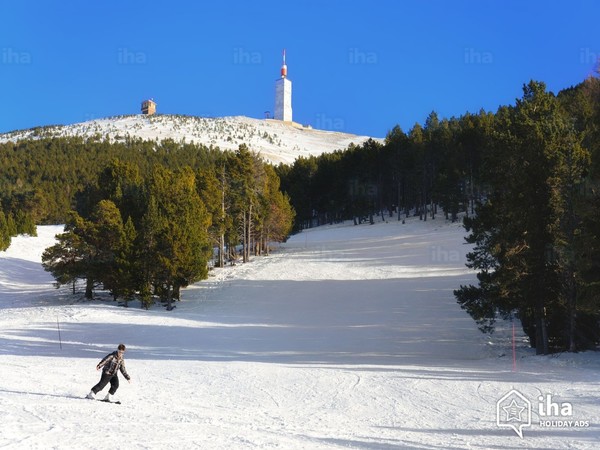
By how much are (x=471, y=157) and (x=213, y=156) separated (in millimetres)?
104810

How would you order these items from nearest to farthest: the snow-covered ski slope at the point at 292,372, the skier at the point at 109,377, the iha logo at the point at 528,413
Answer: the snow-covered ski slope at the point at 292,372, the iha logo at the point at 528,413, the skier at the point at 109,377

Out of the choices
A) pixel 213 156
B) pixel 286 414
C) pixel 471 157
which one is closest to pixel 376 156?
pixel 471 157

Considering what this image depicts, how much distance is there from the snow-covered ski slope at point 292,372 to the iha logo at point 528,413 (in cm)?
6

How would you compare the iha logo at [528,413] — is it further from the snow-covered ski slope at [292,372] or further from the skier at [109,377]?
the skier at [109,377]

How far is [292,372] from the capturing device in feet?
51.3

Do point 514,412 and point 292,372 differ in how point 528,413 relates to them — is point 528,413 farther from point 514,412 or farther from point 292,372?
point 292,372

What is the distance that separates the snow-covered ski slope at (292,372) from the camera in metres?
8.68

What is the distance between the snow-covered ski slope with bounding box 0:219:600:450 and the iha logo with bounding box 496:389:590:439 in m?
0.06

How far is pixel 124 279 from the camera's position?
30.5m

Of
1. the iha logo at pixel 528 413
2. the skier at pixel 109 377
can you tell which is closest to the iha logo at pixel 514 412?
the iha logo at pixel 528 413

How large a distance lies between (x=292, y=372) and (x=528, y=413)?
760 centimetres

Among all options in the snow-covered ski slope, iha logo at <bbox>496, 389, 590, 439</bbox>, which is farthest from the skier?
iha logo at <bbox>496, 389, 590, 439</bbox>

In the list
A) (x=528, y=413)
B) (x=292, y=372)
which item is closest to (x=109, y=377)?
(x=292, y=372)

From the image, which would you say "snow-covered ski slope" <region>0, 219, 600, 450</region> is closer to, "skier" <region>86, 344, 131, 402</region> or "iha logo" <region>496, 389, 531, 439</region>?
"iha logo" <region>496, 389, 531, 439</region>
